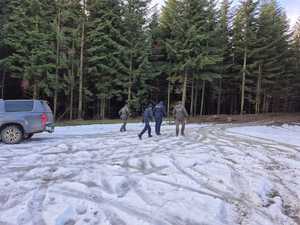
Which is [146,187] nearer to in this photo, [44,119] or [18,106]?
[44,119]

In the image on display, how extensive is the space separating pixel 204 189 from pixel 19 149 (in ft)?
23.4

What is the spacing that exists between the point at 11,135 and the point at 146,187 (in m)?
8.31

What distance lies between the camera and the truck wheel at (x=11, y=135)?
1261 centimetres

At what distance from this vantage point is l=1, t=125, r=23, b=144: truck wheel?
12.6 meters

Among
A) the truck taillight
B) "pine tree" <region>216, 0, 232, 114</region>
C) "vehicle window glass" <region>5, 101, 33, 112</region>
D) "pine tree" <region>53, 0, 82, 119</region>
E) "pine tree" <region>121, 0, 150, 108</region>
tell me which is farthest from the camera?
"pine tree" <region>216, 0, 232, 114</region>

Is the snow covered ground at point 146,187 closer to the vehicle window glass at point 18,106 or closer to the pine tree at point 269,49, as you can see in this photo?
the vehicle window glass at point 18,106

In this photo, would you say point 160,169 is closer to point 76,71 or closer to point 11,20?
point 76,71

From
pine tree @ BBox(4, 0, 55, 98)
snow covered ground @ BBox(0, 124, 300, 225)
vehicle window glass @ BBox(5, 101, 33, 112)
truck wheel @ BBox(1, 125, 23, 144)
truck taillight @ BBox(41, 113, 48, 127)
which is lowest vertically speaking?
snow covered ground @ BBox(0, 124, 300, 225)

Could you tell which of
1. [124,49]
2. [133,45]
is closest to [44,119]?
[124,49]

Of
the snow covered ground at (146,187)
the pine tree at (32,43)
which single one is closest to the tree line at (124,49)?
the pine tree at (32,43)

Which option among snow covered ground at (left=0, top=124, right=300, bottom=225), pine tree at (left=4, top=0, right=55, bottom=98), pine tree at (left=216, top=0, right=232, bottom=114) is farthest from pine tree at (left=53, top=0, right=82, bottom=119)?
snow covered ground at (left=0, top=124, right=300, bottom=225)

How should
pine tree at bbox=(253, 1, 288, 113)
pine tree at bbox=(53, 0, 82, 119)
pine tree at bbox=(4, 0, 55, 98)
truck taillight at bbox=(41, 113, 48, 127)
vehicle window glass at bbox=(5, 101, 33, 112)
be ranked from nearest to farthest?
1. vehicle window glass at bbox=(5, 101, 33, 112)
2. truck taillight at bbox=(41, 113, 48, 127)
3. pine tree at bbox=(4, 0, 55, 98)
4. pine tree at bbox=(53, 0, 82, 119)
5. pine tree at bbox=(253, 1, 288, 113)

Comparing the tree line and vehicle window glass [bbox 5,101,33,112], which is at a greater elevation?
the tree line

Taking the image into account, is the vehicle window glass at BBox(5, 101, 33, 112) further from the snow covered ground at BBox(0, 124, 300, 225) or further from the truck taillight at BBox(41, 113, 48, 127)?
the snow covered ground at BBox(0, 124, 300, 225)
